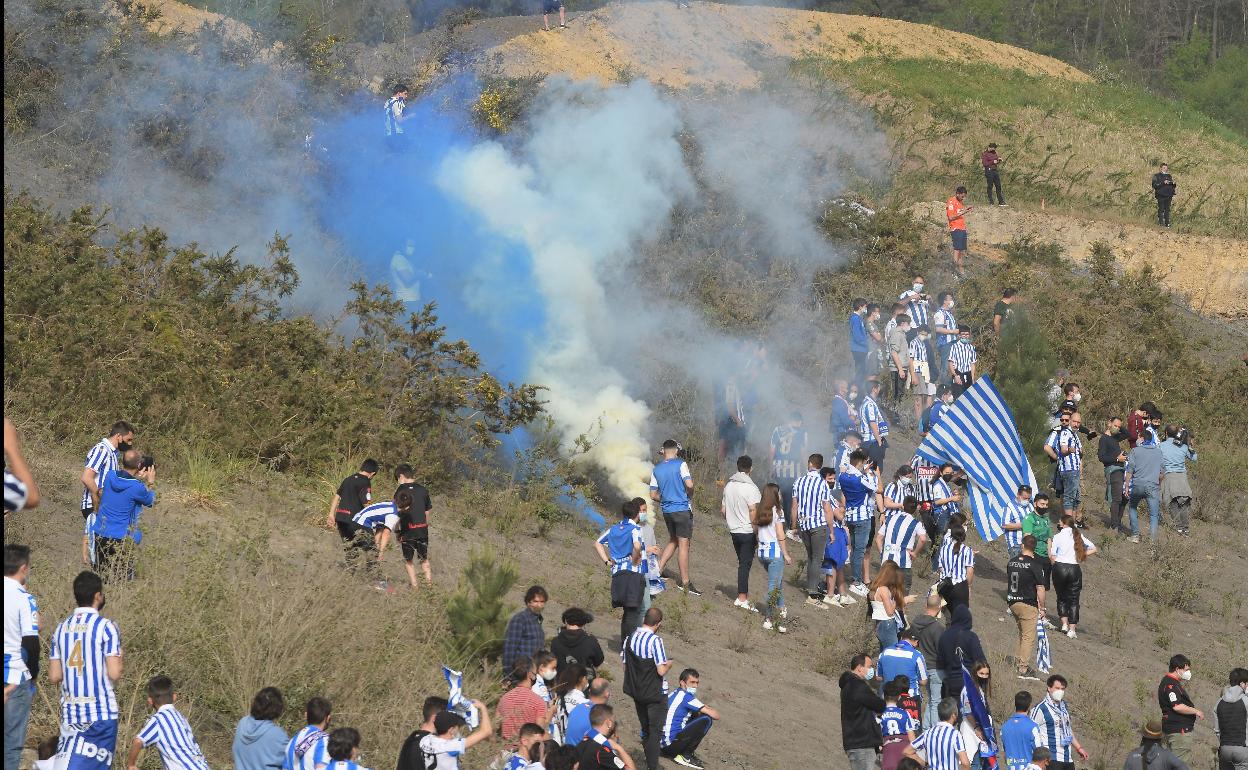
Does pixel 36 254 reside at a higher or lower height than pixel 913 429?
higher

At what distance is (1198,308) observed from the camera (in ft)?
101

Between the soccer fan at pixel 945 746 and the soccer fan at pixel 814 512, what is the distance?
4181 millimetres

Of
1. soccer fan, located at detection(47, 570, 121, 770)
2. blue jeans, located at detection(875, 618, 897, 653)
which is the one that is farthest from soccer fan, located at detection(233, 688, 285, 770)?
blue jeans, located at detection(875, 618, 897, 653)

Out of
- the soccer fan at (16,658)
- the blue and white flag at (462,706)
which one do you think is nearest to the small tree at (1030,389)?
the blue and white flag at (462,706)

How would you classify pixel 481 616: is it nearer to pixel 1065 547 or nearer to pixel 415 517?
pixel 415 517

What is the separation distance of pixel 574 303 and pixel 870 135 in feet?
57.9

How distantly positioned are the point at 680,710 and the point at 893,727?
1.41m

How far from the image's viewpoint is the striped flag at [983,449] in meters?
16.4

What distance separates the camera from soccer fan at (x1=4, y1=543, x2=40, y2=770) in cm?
765

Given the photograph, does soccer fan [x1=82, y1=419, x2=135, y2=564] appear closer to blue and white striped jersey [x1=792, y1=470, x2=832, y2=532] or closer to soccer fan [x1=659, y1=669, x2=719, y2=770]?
soccer fan [x1=659, y1=669, x2=719, y2=770]

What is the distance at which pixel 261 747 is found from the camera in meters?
8.18

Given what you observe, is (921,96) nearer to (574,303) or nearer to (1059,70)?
(1059,70)

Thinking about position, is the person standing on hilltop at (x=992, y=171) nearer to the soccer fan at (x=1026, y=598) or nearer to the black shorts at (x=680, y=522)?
the soccer fan at (x=1026, y=598)

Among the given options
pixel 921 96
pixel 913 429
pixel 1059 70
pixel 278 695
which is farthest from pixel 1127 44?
pixel 278 695
